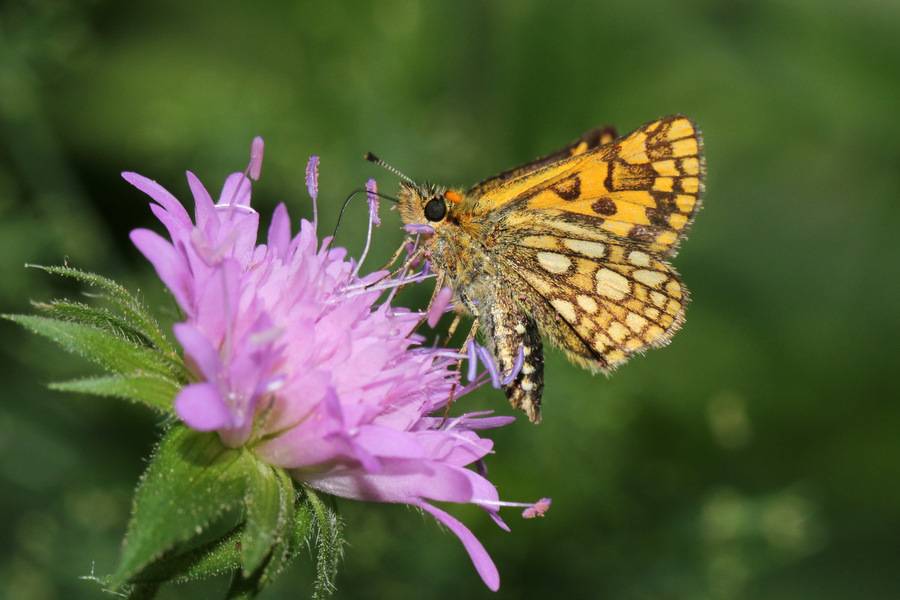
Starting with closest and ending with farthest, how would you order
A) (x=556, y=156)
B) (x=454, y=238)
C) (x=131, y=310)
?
1. (x=131, y=310)
2. (x=454, y=238)
3. (x=556, y=156)

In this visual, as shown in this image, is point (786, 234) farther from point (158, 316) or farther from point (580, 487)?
point (158, 316)

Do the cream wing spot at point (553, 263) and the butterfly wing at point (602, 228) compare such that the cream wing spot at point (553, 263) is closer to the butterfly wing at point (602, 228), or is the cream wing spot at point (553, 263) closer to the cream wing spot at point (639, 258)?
the butterfly wing at point (602, 228)

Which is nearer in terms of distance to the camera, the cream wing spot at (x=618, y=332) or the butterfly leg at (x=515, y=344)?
the butterfly leg at (x=515, y=344)

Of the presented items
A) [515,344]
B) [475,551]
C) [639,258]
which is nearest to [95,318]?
[475,551]

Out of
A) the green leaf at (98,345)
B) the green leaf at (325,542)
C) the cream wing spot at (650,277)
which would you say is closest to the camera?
the green leaf at (98,345)

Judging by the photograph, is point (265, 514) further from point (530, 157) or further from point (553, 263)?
point (530, 157)

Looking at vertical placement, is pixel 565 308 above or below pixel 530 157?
below

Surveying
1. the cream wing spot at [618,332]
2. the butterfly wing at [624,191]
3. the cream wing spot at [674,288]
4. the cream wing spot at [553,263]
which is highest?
the butterfly wing at [624,191]

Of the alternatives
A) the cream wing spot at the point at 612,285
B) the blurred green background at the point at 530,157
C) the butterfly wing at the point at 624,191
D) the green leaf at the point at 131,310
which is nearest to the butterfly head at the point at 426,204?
the butterfly wing at the point at 624,191
